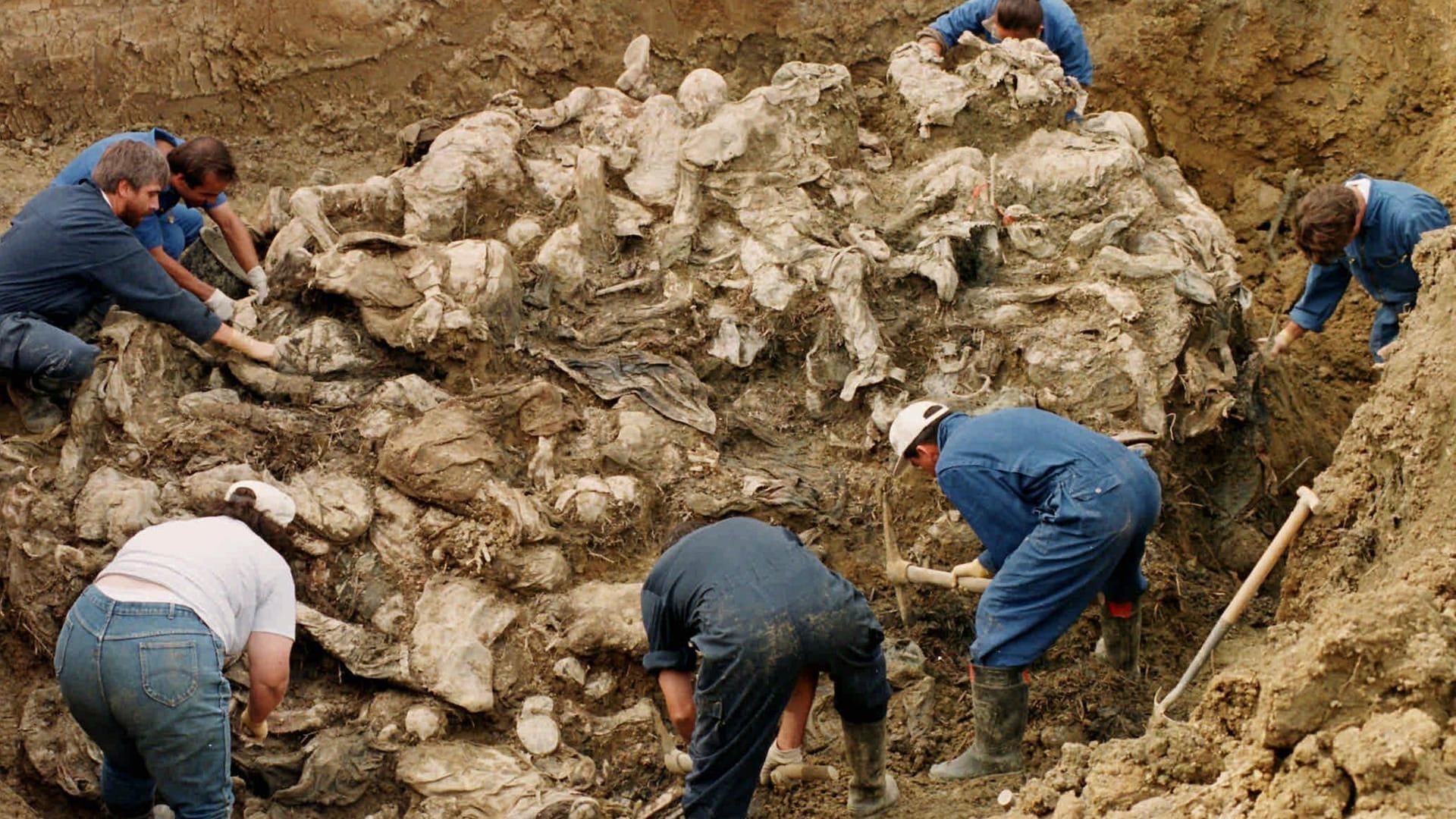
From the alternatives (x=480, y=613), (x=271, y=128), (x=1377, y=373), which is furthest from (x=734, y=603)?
(x=271, y=128)

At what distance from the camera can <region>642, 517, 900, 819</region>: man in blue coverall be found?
399 cm

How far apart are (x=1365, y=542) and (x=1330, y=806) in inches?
64.5

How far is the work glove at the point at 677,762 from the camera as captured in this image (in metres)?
4.68

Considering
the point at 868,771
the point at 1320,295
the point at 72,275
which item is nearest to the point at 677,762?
the point at 868,771

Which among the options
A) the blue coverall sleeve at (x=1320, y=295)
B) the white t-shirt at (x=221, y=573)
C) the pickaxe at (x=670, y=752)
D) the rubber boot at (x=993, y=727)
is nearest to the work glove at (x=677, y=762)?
the pickaxe at (x=670, y=752)

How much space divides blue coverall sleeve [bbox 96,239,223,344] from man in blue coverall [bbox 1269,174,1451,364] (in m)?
4.29

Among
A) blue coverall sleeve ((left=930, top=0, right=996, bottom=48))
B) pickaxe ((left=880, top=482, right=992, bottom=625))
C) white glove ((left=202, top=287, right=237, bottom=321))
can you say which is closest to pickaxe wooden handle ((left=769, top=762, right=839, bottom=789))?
pickaxe ((left=880, top=482, right=992, bottom=625))

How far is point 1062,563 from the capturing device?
169 inches

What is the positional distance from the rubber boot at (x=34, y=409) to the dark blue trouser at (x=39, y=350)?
0.10m

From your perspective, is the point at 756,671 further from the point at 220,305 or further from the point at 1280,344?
the point at 1280,344

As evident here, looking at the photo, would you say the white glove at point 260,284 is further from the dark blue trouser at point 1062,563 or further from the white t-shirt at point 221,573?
the dark blue trouser at point 1062,563

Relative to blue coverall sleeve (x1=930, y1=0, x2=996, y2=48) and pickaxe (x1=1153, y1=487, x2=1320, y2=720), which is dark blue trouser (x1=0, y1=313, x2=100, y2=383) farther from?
blue coverall sleeve (x1=930, y1=0, x2=996, y2=48)

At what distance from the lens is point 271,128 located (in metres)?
7.96

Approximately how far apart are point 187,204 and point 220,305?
494 mm
